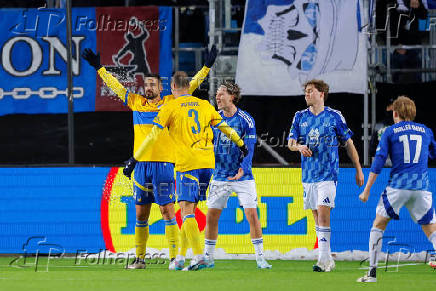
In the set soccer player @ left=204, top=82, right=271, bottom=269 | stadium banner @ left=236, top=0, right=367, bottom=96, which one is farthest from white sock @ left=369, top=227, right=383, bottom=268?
stadium banner @ left=236, top=0, right=367, bottom=96

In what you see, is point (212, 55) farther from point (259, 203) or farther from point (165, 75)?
point (165, 75)

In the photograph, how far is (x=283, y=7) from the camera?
1456 centimetres

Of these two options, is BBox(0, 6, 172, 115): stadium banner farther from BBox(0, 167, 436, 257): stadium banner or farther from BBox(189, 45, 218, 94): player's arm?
BBox(189, 45, 218, 94): player's arm

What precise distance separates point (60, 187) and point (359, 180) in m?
3.85

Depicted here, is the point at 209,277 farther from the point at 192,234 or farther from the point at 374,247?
the point at 374,247

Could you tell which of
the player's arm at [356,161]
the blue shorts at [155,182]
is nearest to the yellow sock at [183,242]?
the blue shorts at [155,182]

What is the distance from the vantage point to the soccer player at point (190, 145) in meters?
10.1

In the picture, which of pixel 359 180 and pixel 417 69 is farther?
pixel 417 69

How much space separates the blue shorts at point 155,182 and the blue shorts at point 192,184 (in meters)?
0.27

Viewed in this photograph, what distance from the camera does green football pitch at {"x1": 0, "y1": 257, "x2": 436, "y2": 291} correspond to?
869cm

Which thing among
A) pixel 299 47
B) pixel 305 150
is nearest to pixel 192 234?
pixel 305 150

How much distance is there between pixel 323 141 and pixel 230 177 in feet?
3.60

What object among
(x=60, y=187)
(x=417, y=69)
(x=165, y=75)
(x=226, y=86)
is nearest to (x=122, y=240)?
(x=60, y=187)

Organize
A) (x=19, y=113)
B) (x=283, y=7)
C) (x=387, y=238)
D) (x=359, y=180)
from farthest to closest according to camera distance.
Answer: (x=19, y=113) → (x=283, y=7) → (x=387, y=238) → (x=359, y=180)
